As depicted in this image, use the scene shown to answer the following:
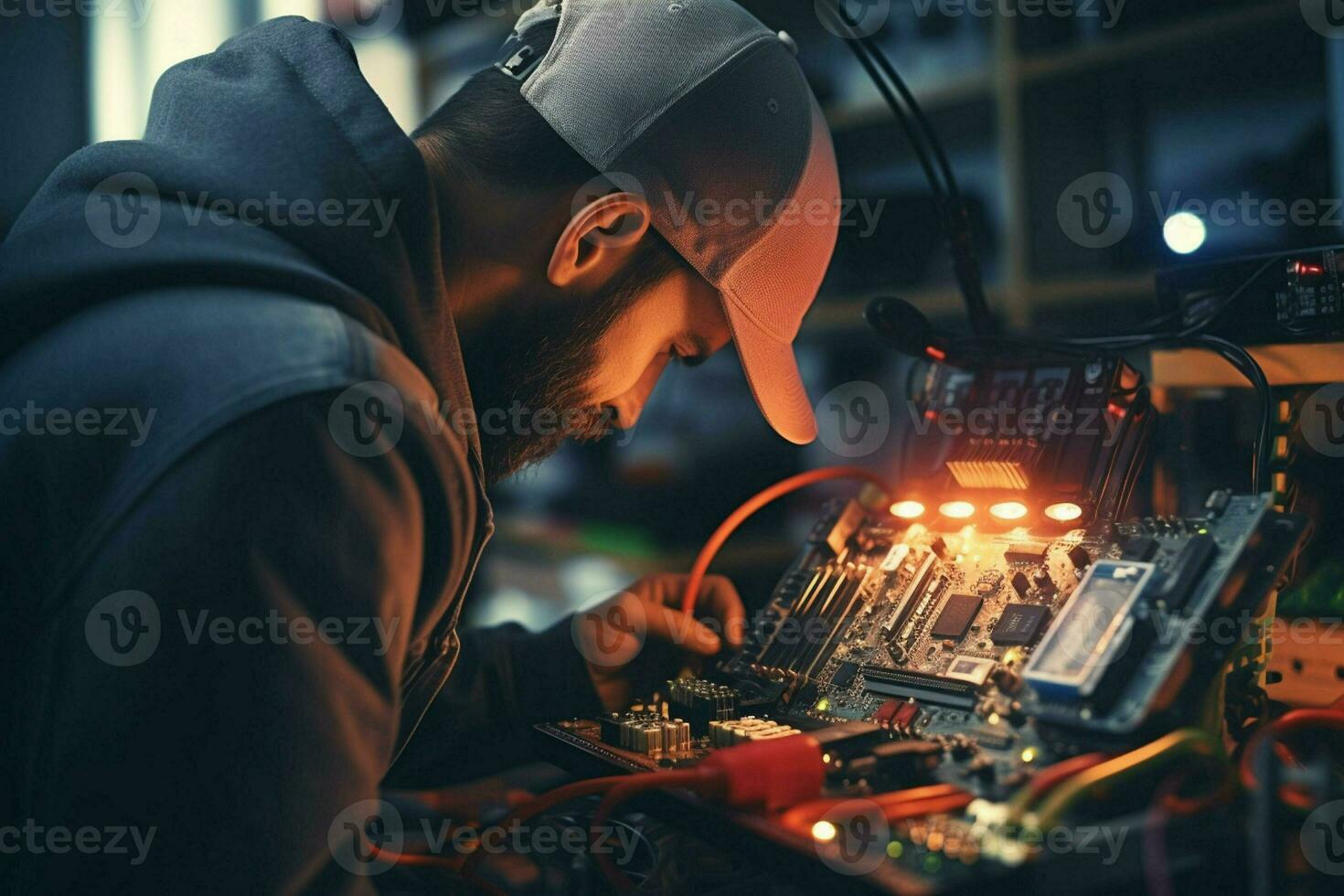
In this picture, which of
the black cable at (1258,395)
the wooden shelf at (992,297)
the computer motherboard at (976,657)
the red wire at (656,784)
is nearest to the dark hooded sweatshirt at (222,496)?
the red wire at (656,784)

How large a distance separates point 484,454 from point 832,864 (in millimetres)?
673

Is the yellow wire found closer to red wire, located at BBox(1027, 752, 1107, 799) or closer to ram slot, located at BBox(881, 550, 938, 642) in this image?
red wire, located at BBox(1027, 752, 1107, 799)

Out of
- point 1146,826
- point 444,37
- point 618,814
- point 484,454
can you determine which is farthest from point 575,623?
point 444,37

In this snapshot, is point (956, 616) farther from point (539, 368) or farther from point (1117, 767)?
point (539, 368)

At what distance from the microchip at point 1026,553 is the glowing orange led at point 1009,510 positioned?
0.03 m

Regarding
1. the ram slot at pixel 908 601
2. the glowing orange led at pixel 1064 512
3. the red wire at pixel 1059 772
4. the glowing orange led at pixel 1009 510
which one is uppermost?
the glowing orange led at pixel 1009 510

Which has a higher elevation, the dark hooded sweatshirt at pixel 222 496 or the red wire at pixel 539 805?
the dark hooded sweatshirt at pixel 222 496

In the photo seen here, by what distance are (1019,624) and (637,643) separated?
42cm

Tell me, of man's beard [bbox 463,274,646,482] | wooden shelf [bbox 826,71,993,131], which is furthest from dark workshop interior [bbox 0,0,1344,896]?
wooden shelf [bbox 826,71,993,131]

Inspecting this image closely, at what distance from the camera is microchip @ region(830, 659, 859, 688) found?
3.17ft

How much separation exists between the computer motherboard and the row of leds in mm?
11

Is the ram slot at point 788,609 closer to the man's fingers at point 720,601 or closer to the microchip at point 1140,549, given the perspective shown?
the man's fingers at point 720,601

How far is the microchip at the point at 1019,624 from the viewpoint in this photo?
0.88 m

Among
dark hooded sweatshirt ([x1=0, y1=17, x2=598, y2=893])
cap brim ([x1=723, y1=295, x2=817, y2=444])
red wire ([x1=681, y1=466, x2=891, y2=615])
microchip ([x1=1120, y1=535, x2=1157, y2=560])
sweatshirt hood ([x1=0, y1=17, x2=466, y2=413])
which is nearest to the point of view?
dark hooded sweatshirt ([x1=0, y1=17, x2=598, y2=893])
